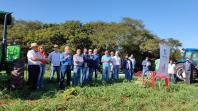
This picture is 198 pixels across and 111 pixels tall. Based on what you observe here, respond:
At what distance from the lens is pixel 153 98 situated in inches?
488

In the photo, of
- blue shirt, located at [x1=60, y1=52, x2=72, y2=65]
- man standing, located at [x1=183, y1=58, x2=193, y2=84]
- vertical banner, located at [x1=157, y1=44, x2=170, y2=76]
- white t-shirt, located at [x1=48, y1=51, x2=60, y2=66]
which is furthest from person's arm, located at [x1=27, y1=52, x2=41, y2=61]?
man standing, located at [x1=183, y1=58, x2=193, y2=84]

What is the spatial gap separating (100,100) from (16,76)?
113 inches

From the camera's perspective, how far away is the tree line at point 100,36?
185 feet

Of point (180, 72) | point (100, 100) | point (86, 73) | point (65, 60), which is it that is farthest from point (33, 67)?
point (180, 72)

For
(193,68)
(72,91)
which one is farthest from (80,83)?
(193,68)

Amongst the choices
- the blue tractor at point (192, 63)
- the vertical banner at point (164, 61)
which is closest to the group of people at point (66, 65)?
the vertical banner at point (164, 61)

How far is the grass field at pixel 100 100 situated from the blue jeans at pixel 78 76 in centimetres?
156

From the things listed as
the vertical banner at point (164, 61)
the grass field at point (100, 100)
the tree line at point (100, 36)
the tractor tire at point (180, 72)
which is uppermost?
the tree line at point (100, 36)

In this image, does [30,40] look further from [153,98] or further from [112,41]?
[153,98]

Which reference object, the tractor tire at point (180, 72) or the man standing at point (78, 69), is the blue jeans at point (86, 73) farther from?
the tractor tire at point (180, 72)

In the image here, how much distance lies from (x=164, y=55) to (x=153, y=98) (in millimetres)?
3441

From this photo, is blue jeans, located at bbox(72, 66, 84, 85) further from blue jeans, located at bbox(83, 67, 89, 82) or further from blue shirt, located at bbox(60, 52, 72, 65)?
blue shirt, located at bbox(60, 52, 72, 65)

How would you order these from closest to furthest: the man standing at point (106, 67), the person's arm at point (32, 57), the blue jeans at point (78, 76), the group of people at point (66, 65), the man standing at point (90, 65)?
1. the person's arm at point (32, 57)
2. the group of people at point (66, 65)
3. the blue jeans at point (78, 76)
4. the man standing at point (90, 65)
5. the man standing at point (106, 67)

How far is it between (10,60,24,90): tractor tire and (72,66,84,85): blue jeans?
2.49 m
